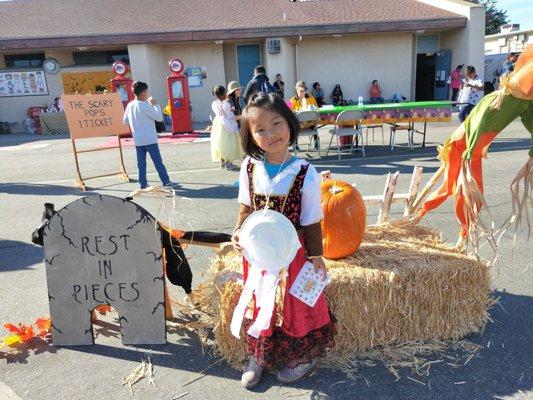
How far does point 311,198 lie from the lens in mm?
2428

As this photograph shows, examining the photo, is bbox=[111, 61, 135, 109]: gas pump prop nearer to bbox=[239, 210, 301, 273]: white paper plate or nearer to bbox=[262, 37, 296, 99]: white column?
bbox=[262, 37, 296, 99]: white column

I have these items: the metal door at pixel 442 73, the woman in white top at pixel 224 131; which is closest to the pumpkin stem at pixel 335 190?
the woman in white top at pixel 224 131

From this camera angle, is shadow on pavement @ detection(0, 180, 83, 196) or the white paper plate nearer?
the white paper plate

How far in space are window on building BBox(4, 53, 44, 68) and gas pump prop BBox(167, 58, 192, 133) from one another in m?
8.45

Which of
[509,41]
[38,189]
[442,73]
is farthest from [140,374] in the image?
[509,41]

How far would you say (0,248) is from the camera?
204 inches

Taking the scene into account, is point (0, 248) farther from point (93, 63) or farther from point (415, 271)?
point (93, 63)

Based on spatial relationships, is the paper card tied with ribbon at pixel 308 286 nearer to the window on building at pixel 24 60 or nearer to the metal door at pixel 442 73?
the metal door at pixel 442 73

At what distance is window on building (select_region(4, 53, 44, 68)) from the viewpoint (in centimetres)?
1958

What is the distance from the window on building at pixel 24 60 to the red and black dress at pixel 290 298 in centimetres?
2067

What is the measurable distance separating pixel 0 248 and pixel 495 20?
189ft

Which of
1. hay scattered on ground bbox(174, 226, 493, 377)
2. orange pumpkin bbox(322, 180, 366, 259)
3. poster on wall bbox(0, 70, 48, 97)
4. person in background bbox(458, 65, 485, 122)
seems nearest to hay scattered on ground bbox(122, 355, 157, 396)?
hay scattered on ground bbox(174, 226, 493, 377)

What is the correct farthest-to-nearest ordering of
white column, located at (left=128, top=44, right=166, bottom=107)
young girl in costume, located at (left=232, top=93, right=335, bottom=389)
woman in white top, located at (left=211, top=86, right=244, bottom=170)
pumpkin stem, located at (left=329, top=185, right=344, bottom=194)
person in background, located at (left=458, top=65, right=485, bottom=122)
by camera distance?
white column, located at (left=128, top=44, right=166, bottom=107)
person in background, located at (left=458, top=65, right=485, bottom=122)
woman in white top, located at (left=211, top=86, right=244, bottom=170)
pumpkin stem, located at (left=329, top=185, right=344, bottom=194)
young girl in costume, located at (left=232, top=93, right=335, bottom=389)

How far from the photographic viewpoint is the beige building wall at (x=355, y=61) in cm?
1950
